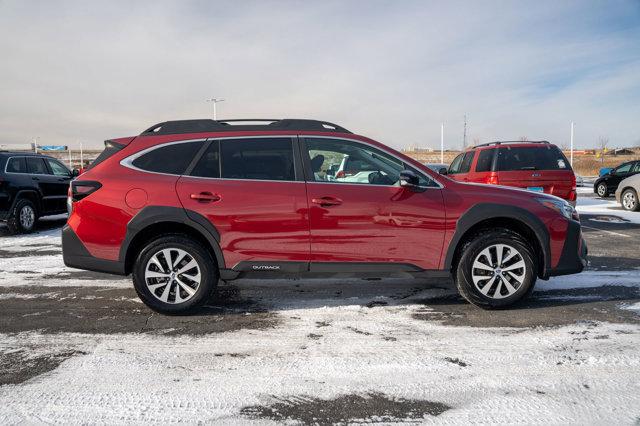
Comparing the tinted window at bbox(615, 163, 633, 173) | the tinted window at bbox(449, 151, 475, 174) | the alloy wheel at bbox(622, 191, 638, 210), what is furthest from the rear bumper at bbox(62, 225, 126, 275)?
the tinted window at bbox(615, 163, 633, 173)

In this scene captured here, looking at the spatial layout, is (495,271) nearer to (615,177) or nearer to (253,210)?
(253,210)

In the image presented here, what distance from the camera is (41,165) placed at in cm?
1034

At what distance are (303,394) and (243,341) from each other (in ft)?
3.20

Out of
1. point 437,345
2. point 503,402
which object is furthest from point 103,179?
point 503,402

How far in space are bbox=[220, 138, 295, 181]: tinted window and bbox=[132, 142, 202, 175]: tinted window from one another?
12.1 inches

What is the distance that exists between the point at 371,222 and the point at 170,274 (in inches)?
76.4

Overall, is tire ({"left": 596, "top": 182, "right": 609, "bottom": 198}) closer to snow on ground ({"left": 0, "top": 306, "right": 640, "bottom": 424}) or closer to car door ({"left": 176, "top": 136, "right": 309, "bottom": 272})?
snow on ground ({"left": 0, "top": 306, "right": 640, "bottom": 424})

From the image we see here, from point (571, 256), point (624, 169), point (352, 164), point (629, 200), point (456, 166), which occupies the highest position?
point (624, 169)

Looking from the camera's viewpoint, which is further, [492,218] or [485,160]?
[485,160]

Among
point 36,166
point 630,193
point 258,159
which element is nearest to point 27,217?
point 36,166

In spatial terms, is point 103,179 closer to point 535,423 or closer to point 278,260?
point 278,260

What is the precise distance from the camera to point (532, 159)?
28.8 ft

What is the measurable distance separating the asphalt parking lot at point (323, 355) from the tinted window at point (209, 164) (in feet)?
4.38

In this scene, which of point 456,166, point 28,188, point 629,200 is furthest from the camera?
point 629,200
